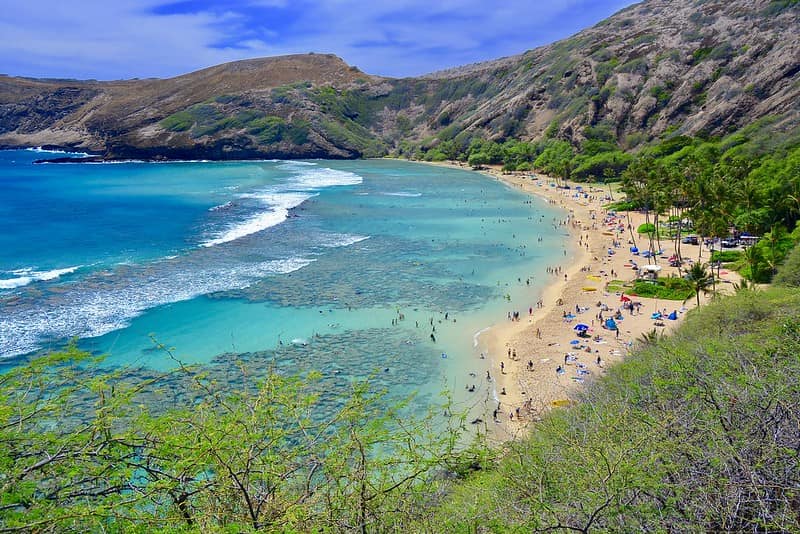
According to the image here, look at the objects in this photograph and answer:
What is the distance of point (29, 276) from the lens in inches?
1604

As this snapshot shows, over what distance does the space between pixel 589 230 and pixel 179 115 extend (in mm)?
144871

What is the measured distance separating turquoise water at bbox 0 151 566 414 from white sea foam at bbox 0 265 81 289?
189 millimetres

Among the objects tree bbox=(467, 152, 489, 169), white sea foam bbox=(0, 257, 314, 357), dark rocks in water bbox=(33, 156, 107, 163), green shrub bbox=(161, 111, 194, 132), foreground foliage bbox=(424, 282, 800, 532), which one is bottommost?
white sea foam bbox=(0, 257, 314, 357)

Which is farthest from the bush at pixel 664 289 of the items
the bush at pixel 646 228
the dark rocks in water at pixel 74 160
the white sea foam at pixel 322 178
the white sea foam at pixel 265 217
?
the dark rocks in water at pixel 74 160

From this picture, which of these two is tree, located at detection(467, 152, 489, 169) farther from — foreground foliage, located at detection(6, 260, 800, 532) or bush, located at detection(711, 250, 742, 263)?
foreground foliage, located at detection(6, 260, 800, 532)

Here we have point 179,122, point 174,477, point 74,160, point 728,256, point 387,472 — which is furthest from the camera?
point 179,122

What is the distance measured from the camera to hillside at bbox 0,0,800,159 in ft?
283

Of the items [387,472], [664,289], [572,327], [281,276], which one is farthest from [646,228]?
[387,472]

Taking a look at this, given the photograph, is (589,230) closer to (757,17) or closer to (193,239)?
(193,239)

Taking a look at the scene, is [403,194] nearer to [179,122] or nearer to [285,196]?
[285,196]

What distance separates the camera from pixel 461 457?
402 inches

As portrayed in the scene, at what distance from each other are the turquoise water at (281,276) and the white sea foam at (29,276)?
189 mm

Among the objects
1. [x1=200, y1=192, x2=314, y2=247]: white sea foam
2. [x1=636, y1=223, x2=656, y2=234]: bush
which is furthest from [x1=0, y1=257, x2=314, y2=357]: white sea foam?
[x1=636, y1=223, x2=656, y2=234]: bush

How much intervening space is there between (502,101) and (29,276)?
125m
